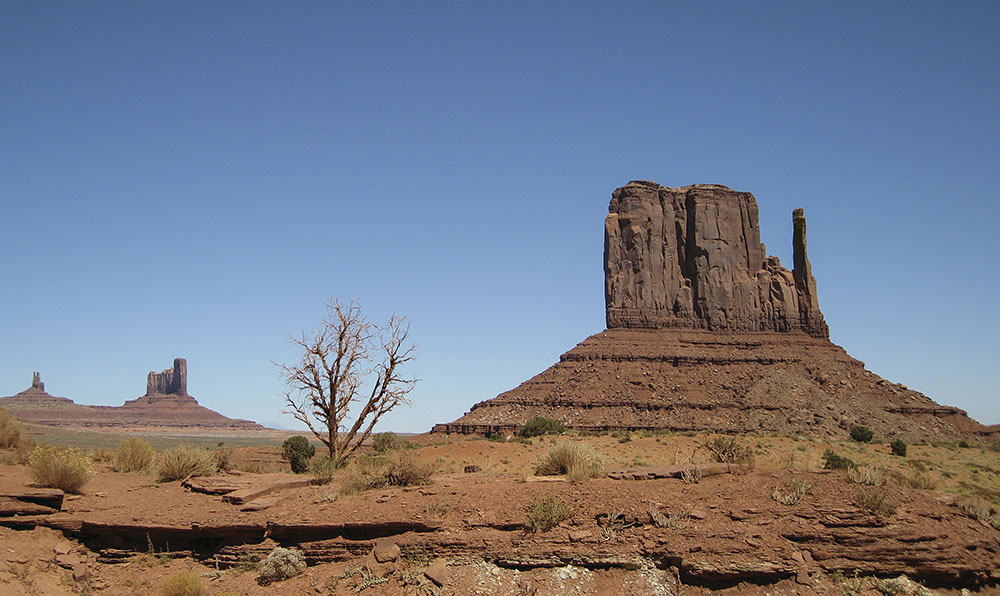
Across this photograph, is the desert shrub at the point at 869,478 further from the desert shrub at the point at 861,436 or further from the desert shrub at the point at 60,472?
the desert shrub at the point at 861,436

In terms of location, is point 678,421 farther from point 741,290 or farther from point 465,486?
point 465,486

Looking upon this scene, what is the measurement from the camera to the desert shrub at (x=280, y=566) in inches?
431

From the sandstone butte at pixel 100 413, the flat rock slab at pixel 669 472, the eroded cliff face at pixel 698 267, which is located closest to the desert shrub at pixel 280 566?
the flat rock slab at pixel 669 472

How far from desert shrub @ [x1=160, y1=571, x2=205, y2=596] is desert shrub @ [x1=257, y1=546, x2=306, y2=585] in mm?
861

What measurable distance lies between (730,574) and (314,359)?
14589 millimetres

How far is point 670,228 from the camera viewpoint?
102 m

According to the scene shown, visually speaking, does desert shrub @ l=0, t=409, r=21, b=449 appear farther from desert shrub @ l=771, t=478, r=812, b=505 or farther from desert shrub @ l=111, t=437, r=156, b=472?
desert shrub @ l=771, t=478, r=812, b=505

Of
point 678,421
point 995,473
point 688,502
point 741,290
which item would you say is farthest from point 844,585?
point 741,290

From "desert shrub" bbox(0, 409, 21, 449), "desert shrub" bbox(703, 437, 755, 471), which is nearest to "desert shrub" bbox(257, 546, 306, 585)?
"desert shrub" bbox(703, 437, 755, 471)

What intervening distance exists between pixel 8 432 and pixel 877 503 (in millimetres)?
22607

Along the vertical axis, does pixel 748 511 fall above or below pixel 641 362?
below

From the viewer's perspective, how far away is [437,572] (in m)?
10.6

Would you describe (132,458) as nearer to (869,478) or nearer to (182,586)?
(182,586)

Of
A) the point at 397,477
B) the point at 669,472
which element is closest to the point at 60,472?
the point at 397,477
